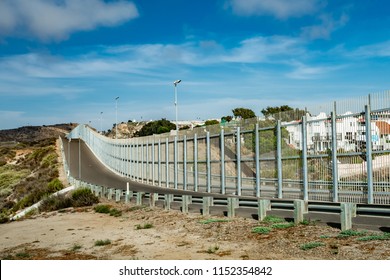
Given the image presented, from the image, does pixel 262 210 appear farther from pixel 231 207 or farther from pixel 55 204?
pixel 55 204

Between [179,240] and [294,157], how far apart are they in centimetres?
912

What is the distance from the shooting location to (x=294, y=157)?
76.1 ft

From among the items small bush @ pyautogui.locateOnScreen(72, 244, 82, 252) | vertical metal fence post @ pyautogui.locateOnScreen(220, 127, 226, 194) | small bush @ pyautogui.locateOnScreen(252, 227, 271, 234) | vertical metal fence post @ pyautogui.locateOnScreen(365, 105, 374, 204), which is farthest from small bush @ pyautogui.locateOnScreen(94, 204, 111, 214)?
vertical metal fence post @ pyautogui.locateOnScreen(365, 105, 374, 204)

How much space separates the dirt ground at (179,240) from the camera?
12481mm

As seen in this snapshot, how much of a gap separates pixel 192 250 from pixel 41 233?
34.8 ft

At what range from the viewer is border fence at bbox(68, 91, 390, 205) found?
1902cm

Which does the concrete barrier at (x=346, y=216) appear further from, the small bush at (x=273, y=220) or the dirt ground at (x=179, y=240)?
the small bush at (x=273, y=220)

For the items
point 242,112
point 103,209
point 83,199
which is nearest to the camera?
point 103,209

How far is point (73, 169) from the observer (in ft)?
248

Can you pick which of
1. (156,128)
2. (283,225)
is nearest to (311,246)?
(283,225)

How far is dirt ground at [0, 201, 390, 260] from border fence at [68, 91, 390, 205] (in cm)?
462

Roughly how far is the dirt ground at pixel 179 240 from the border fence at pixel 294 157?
462 centimetres
